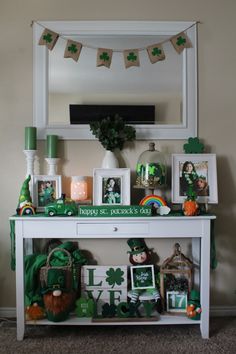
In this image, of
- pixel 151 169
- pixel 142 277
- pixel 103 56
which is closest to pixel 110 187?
pixel 151 169

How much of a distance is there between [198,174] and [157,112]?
0.47m

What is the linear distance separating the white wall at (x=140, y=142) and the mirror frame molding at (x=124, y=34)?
43mm

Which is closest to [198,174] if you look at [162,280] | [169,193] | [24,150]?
[169,193]

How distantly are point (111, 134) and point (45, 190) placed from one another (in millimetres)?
541

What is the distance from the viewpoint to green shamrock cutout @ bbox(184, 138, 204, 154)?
234cm

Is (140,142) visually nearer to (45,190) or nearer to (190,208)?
(190,208)

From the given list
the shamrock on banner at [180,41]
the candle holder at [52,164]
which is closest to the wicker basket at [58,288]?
the candle holder at [52,164]

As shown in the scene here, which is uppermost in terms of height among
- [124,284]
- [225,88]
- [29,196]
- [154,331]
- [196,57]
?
[196,57]

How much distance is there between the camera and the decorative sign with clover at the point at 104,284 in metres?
2.25

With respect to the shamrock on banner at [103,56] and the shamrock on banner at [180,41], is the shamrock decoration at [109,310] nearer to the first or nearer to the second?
the shamrock on banner at [103,56]

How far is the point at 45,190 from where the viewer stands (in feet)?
7.72

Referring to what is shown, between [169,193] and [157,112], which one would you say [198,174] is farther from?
[157,112]

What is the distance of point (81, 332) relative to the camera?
2193 mm

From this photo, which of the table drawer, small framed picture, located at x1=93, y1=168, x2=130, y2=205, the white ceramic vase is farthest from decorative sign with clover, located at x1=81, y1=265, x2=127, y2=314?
the white ceramic vase
